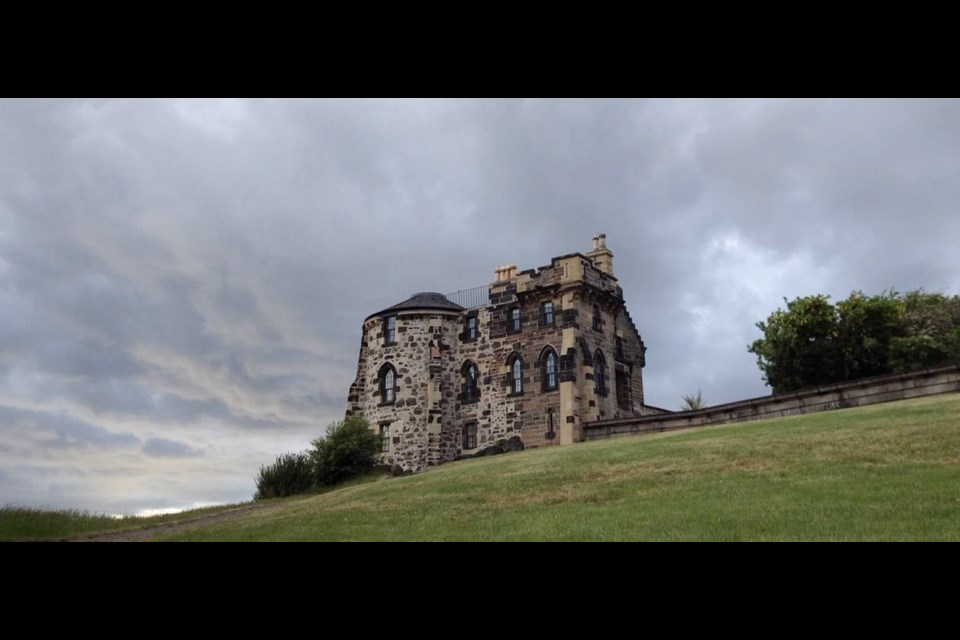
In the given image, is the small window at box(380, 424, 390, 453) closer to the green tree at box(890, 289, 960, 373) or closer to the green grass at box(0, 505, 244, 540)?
the green grass at box(0, 505, 244, 540)

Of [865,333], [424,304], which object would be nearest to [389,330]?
[424,304]

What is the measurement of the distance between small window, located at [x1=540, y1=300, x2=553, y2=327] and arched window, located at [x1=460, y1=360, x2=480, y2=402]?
15.7 ft

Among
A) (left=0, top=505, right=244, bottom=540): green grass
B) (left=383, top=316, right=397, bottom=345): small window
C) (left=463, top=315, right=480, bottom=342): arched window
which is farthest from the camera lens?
(left=383, top=316, right=397, bottom=345): small window

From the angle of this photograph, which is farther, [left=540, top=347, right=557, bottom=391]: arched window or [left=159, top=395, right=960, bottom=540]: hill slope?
[left=540, top=347, right=557, bottom=391]: arched window

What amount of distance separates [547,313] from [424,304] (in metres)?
7.37

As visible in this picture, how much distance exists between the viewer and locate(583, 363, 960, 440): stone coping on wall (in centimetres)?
2523

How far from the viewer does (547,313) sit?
38500mm

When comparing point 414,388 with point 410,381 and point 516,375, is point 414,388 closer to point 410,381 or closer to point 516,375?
point 410,381

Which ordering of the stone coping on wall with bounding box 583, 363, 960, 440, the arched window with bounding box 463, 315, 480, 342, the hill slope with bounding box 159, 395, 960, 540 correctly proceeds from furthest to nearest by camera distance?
1. the arched window with bounding box 463, 315, 480, 342
2. the stone coping on wall with bounding box 583, 363, 960, 440
3. the hill slope with bounding box 159, 395, 960, 540

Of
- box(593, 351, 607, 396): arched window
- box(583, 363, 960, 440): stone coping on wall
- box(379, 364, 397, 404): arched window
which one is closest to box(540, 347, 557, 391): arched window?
box(593, 351, 607, 396): arched window

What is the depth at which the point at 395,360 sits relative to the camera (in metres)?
40.7
